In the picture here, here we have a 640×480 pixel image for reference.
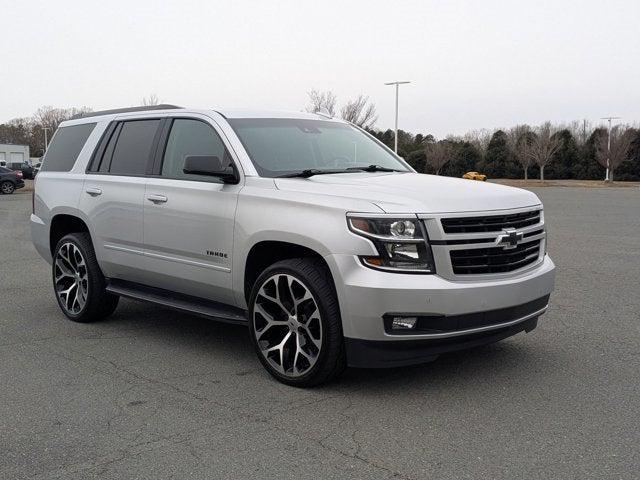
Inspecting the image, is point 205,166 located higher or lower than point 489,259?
higher

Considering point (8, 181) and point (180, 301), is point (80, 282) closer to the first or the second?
point (180, 301)

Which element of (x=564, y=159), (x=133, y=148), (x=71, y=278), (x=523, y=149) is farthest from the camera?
(x=564, y=159)

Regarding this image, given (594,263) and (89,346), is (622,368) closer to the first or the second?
(89,346)

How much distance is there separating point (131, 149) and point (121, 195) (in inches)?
18.5

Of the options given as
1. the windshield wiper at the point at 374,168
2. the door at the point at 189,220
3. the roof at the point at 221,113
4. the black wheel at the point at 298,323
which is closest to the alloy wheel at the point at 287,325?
the black wheel at the point at 298,323

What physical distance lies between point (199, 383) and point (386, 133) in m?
73.5

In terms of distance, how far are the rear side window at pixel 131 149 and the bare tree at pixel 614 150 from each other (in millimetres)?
59566

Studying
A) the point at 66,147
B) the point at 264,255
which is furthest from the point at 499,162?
the point at 264,255

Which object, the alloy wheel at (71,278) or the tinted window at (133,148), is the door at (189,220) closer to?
the tinted window at (133,148)

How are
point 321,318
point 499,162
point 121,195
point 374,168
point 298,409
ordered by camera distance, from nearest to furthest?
point 298,409 → point 321,318 → point 374,168 → point 121,195 → point 499,162

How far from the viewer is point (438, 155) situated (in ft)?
215

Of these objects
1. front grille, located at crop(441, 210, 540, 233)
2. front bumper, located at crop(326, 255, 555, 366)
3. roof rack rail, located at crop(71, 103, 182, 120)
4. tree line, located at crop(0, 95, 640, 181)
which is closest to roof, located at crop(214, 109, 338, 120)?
roof rack rail, located at crop(71, 103, 182, 120)

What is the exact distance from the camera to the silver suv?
4.15 metres

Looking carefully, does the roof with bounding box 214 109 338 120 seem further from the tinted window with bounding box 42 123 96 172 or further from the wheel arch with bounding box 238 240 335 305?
the tinted window with bounding box 42 123 96 172
